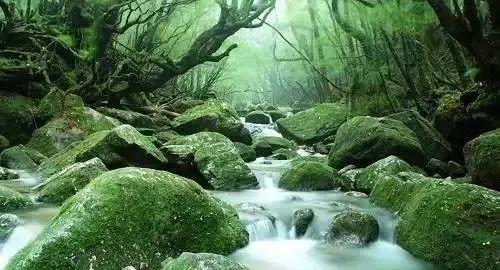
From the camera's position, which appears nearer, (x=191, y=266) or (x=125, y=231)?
(x=191, y=266)

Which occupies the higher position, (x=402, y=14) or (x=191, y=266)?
(x=402, y=14)

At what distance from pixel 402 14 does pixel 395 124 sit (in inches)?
91.2

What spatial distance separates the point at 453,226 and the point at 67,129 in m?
8.91

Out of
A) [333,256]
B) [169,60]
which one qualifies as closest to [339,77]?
[169,60]

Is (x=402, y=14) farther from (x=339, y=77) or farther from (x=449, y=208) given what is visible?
(x=339, y=77)

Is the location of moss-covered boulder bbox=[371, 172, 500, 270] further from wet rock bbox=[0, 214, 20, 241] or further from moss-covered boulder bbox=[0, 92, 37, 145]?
moss-covered boulder bbox=[0, 92, 37, 145]

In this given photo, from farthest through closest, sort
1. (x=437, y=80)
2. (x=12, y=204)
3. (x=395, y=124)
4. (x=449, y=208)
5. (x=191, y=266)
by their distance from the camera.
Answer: (x=437, y=80), (x=395, y=124), (x=12, y=204), (x=449, y=208), (x=191, y=266)

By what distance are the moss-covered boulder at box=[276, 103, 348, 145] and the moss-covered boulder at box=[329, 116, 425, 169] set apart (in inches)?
215

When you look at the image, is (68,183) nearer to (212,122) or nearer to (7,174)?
(7,174)

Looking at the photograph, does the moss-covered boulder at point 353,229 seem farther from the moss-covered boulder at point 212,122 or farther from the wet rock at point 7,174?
the moss-covered boulder at point 212,122

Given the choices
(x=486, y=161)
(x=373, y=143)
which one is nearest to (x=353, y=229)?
(x=486, y=161)

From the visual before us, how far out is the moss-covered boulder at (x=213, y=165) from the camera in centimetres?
910

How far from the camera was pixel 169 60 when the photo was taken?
46.6ft

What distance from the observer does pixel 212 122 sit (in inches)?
555
